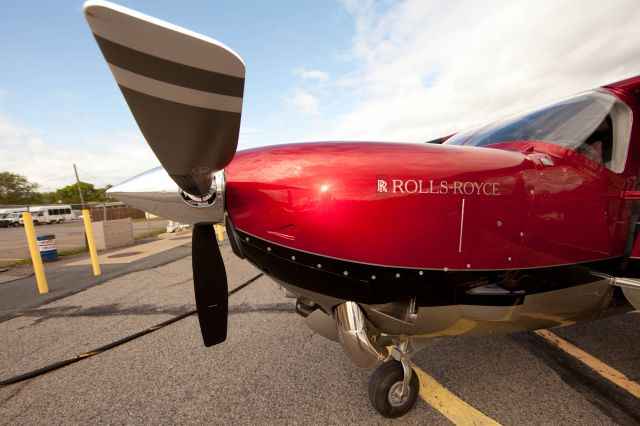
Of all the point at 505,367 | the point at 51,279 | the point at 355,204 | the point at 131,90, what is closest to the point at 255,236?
the point at 355,204

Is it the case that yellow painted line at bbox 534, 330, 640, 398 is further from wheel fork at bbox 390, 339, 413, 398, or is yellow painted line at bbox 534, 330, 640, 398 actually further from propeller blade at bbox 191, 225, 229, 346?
propeller blade at bbox 191, 225, 229, 346

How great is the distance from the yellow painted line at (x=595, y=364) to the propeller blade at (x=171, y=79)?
3.13 meters

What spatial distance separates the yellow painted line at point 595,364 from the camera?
2.02 m

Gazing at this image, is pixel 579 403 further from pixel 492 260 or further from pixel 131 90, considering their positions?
pixel 131 90

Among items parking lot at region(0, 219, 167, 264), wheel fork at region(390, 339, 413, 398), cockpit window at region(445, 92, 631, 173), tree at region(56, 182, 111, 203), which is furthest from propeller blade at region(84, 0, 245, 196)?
tree at region(56, 182, 111, 203)

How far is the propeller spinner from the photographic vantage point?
612mm

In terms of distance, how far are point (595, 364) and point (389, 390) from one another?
1911mm

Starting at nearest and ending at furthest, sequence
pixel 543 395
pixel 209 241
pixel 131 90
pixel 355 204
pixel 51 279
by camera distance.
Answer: pixel 131 90, pixel 355 204, pixel 209 241, pixel 543 395, pixel 51 279

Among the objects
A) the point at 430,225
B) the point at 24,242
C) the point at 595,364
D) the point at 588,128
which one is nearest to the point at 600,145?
the point at 588,128

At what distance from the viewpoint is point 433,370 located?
232cm

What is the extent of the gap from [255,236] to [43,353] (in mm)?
3186

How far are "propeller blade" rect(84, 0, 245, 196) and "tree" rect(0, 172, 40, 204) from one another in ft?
250

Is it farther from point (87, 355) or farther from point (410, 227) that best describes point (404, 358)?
point (87, 355)

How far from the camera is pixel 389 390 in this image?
1786 millimetres
